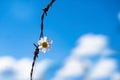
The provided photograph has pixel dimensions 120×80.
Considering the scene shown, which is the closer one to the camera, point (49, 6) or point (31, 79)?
point (31, 79)

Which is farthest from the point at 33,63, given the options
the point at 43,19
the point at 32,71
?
→ the point at 43,19

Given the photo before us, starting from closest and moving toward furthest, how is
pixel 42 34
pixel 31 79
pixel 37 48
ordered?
pixel 31 79
pixel 42 34
pixel 37 48

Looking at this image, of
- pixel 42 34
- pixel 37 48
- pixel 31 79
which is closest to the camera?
pixel 31 79

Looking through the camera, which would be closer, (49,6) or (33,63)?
(33,63)

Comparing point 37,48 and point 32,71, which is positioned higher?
point 37,48

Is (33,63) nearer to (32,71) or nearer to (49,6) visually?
(32,71)

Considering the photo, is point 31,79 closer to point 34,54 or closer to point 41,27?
point 34,54

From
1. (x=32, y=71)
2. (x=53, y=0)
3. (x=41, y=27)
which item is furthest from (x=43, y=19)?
(x=32, y=71)

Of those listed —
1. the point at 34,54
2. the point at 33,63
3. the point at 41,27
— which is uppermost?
the point at 41,27

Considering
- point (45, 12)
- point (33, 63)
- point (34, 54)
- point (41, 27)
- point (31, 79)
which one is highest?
point (45, 12)
